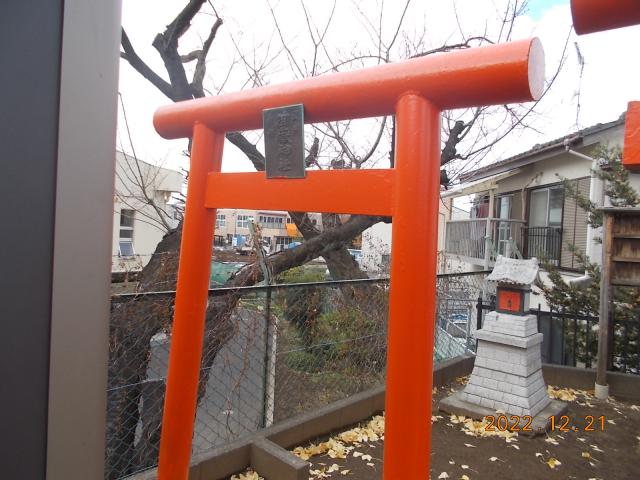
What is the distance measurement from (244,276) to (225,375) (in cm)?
171

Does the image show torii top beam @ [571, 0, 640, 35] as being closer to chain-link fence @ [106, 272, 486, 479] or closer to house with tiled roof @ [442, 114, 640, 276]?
chain-link fence @ [106, 272, 486, 479]

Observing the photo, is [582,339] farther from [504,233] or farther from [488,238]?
[504,233]

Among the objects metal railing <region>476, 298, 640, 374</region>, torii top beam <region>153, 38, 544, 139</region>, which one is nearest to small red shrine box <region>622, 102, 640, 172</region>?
torii top beam <region>153, 38, 544, 139</region>

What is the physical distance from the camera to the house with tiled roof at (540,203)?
8164 millimetres

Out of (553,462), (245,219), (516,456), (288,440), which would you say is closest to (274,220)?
(245,219)

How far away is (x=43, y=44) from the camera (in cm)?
76

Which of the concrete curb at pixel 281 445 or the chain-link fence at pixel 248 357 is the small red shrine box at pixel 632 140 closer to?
the chain-link fence at pixel 248 357

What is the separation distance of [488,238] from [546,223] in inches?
55.1

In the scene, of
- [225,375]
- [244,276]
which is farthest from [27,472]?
[244,276]

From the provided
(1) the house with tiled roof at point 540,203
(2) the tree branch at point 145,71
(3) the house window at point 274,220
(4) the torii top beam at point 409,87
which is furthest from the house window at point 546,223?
(4) the torii top beam at point 409,87

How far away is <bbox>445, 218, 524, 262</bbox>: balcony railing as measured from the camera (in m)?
11.0

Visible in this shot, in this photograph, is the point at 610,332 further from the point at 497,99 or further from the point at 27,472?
the point at 27,472

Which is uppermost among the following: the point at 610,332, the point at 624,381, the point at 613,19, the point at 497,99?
the point at 613,19

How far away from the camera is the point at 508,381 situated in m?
4.20
